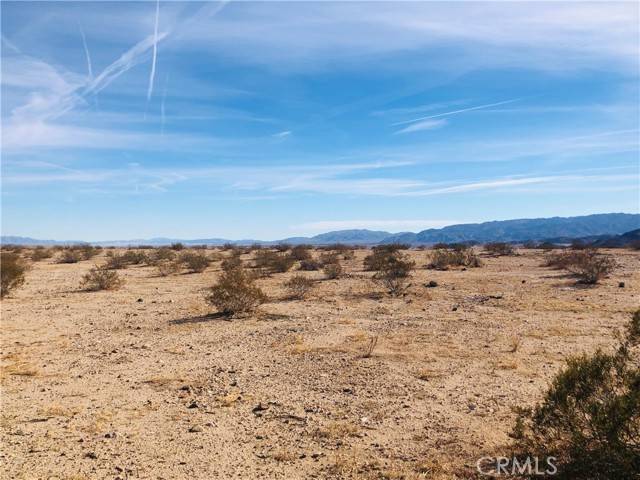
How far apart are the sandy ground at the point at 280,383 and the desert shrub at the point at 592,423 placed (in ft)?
2.78

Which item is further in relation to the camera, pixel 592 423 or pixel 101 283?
pixel 101 283

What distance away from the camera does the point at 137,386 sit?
8.38m

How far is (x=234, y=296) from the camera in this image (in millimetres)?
15141

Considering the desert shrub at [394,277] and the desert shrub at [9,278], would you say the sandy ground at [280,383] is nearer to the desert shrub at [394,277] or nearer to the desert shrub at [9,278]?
the desert shrub at [9,278]

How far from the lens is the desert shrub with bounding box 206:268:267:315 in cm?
1505

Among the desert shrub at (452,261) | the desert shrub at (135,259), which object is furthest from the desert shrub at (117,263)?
the desert shrub at (452,261)

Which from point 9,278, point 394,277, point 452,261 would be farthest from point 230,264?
point 452,261

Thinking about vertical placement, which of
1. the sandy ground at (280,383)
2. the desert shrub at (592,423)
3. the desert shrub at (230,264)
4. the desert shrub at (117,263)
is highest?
the desert shrub at (117,263)

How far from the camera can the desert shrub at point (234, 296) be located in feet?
49.4

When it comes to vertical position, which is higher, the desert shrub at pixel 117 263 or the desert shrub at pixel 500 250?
the desert shrub at pixel 117 263

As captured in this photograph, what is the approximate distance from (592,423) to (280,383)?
5.32 m

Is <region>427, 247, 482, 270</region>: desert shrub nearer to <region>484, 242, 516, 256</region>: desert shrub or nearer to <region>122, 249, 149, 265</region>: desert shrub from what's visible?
<region>484, 242, 516, 256</region>: desert shrub

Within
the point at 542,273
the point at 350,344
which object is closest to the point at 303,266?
the point at 542,273

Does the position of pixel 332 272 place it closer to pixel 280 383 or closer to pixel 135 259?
pixel 280 383
